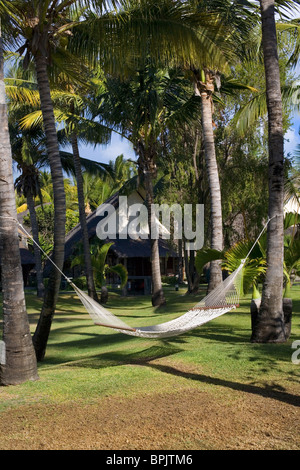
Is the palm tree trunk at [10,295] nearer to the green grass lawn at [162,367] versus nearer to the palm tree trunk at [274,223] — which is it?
the green grass lawn at [162,367]

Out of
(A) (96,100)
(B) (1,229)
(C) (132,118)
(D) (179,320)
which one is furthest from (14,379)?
(A) (96,100)

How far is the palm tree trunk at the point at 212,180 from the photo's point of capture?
11.5 meters

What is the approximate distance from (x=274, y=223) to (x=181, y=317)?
182cm

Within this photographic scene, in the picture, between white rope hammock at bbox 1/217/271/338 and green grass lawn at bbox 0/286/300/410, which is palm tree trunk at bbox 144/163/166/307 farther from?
white rope hammock at bbox 1/217/271/338

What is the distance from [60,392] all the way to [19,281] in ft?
4.43

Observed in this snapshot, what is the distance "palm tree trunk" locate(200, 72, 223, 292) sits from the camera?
1149 cm

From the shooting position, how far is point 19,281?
20.0 feet

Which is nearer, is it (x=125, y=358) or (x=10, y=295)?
(x=10, y=295)

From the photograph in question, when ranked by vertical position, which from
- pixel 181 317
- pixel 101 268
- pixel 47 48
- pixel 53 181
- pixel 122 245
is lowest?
pixel 181 317

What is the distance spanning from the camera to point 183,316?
721cm

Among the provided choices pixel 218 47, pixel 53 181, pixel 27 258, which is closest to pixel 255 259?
pixel 53 181

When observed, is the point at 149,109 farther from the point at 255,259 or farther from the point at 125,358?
the point at 125,358

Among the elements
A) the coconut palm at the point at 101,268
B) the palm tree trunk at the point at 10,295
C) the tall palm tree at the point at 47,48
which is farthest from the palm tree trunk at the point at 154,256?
the palm tree trunk at the point at 10,295

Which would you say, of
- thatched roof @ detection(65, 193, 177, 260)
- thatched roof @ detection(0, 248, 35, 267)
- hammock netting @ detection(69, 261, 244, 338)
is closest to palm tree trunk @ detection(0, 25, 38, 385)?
hammock netting @ detection(69, 261, 244, 338)
